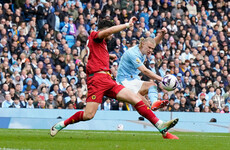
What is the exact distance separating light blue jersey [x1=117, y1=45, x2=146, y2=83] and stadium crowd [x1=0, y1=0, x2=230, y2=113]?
20.4 ft

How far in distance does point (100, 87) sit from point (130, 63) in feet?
7.95

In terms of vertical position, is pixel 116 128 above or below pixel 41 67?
below

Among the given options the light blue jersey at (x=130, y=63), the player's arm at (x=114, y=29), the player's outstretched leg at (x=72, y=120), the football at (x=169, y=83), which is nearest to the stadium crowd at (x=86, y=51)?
the light blue jersey at (x=130, y=63)

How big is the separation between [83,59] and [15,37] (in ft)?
9.18

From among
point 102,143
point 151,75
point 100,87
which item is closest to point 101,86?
point 100,87

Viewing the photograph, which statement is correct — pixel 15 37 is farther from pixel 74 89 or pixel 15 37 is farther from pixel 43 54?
pixel 74 89

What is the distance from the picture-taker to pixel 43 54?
19875mm

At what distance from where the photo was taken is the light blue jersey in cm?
1197

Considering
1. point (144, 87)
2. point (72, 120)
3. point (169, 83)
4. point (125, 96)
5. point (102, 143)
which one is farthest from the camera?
point (144, 87)

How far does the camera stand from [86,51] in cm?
2009

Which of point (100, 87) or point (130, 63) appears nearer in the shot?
point (100, 87)

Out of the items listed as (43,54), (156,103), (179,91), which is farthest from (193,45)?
(156,103)

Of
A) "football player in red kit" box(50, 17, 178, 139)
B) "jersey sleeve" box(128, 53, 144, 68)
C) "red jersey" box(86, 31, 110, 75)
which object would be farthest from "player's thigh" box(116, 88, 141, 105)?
"jersey sleeve" box(128, 53, 144, 68)

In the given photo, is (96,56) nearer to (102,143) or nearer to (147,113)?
(147,113)
